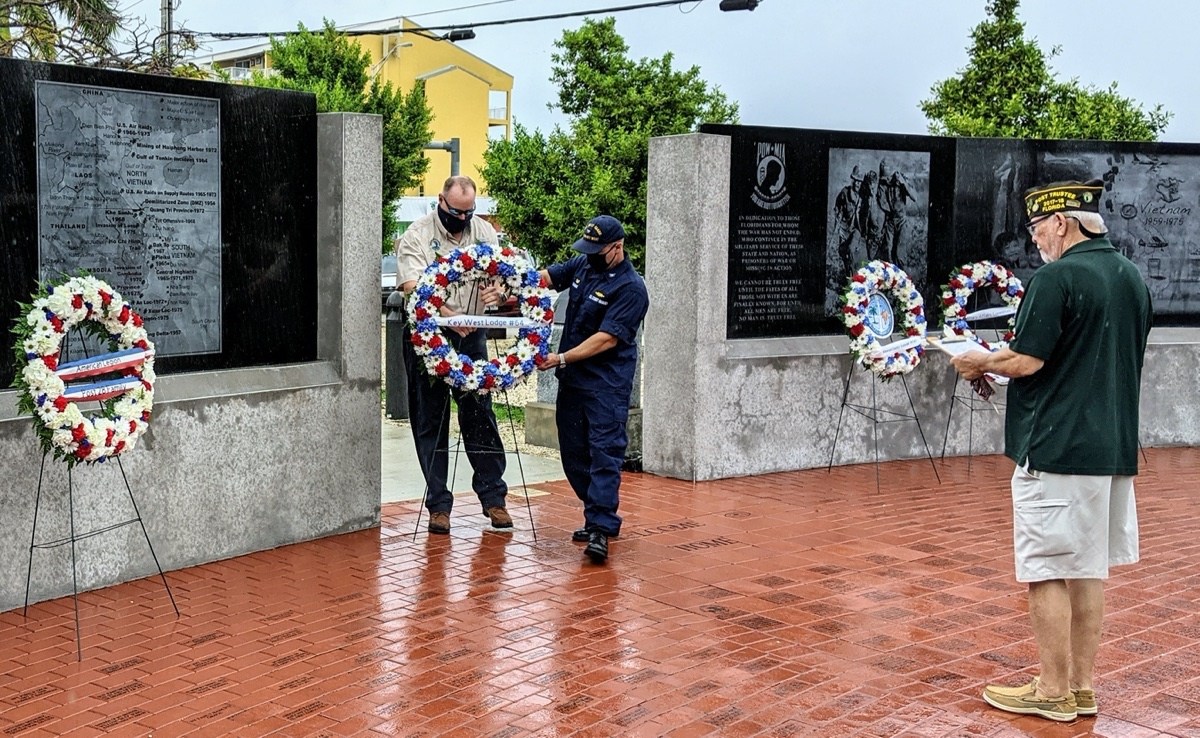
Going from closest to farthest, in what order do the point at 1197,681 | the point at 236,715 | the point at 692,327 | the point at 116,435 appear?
the point at 236,715, the point at 1197,681, the point at 116,435, the point at 692,327

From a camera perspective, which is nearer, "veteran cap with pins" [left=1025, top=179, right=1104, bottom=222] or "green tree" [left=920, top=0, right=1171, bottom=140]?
"veteran cap with pins" [left=1025, top=179, right=1104, bottom=222]

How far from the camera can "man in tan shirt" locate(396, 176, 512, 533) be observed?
302 inches

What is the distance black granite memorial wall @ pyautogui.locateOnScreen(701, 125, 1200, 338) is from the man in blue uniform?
2.38m

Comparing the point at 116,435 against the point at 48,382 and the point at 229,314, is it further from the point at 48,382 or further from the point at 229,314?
the point at 229,314

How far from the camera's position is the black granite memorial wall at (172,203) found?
6191mm

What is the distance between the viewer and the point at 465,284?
7574 mm

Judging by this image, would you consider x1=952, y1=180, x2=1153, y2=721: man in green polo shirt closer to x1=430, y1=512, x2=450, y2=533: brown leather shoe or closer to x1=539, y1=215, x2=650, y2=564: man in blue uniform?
x1=539, y1=215, x2=650, y2=564: man in blue uniform

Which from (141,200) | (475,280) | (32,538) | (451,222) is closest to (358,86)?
(451,222)

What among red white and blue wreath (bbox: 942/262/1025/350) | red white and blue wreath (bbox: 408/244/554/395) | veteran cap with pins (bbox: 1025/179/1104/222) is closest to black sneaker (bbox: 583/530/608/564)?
red white and blue wreath (bbox: 408/244/554/395)

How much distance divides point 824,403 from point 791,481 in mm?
811

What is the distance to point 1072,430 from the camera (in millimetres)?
4770

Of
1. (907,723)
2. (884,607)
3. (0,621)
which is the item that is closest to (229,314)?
(0,621)

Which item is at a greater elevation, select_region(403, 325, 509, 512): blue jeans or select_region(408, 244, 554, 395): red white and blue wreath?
select_region(408, 244, 554, 395): red white and blue wreath

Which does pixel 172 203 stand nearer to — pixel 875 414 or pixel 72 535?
pixel 72 535
